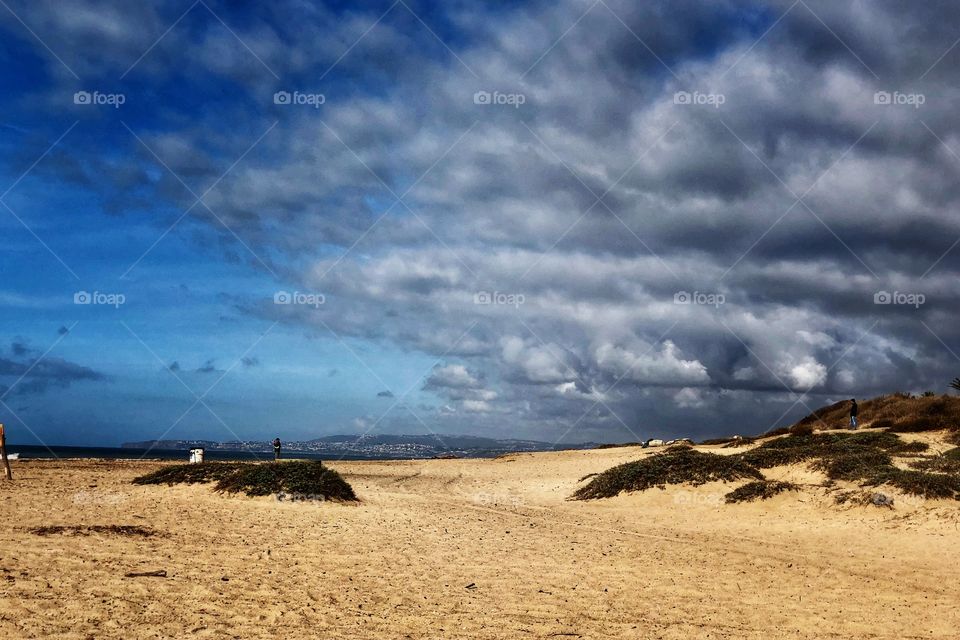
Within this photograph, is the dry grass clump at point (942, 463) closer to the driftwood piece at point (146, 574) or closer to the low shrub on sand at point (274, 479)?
the low shrub on sand at point (274, 479)

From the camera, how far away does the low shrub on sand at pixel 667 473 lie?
81.6 ft

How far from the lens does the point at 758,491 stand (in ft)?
73.7

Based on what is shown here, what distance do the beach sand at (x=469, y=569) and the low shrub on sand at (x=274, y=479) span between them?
0.71 meters

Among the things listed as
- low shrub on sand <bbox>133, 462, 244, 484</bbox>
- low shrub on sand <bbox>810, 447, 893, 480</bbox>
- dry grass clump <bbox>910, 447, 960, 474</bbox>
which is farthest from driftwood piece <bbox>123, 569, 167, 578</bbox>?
dry grass clump <bbox>910, 447, 960, 474</bbox>

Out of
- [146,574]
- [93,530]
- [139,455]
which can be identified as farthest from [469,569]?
[139,455]

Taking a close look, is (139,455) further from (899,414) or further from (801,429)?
(899,414)

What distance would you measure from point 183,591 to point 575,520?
1286cm

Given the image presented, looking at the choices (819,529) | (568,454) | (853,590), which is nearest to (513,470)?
(568,454)

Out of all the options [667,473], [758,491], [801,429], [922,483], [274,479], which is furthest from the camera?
[801,429]

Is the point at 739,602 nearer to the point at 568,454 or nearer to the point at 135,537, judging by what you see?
the point at 135,537

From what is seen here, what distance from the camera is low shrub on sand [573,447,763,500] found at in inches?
979

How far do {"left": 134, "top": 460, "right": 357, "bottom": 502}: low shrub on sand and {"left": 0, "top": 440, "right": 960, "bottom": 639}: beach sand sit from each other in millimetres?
707

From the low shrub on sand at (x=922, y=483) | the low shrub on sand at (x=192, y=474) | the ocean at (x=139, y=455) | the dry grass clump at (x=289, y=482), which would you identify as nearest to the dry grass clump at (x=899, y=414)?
the low shrub on sand at (x=922, y=483)

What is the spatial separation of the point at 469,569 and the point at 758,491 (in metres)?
13.5
